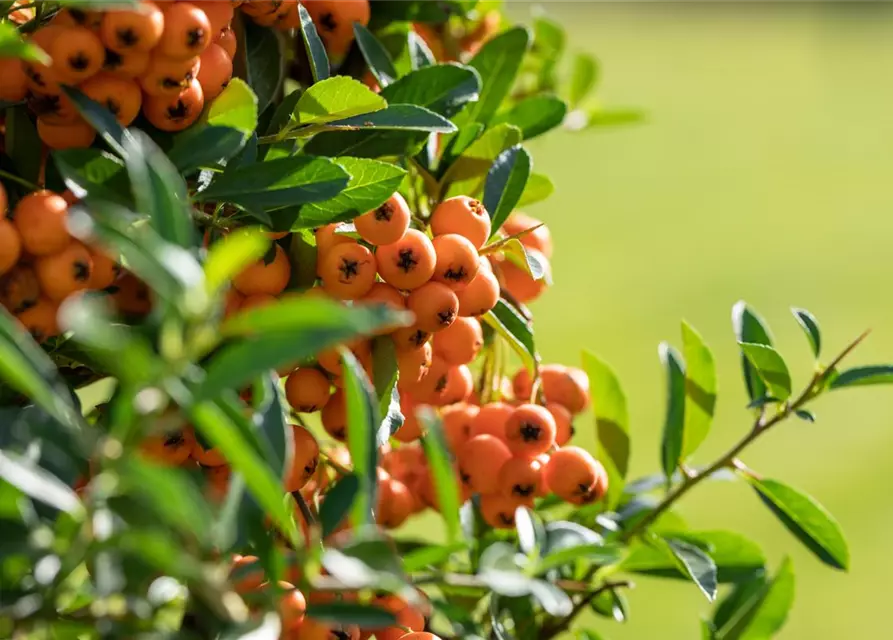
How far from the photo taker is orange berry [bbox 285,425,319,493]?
459mm

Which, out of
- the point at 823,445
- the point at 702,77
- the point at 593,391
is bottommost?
the point at 702,77

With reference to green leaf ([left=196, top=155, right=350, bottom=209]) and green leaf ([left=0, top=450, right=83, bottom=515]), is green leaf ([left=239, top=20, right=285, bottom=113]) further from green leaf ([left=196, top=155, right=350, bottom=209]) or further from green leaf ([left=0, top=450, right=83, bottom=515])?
green leaf ([left=0, top=450, right=83, bottom=515])

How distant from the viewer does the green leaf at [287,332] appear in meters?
0.26

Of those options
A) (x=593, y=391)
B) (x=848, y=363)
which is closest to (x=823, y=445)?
(x=848, y=363)

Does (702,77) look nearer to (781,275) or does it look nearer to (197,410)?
(781,275)

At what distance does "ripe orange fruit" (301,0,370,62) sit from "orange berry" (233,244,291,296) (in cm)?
15

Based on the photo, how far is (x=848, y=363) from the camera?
306 centimetres

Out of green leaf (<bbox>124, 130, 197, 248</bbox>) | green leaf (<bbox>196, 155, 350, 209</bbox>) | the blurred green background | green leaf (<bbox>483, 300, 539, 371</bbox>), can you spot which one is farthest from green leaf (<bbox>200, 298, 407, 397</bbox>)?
the blurred green background

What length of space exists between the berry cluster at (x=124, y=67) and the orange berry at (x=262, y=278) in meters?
0.06

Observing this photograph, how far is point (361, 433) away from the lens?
35 cm

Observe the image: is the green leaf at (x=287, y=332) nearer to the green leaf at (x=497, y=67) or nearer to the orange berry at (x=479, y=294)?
the orange berry at (x=479, y=294)

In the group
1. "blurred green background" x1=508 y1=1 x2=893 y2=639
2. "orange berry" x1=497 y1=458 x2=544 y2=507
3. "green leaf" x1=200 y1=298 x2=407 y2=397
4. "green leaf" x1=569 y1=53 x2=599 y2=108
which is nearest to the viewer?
"green leaf" x1=200 y1=298 x2=407 y2=397

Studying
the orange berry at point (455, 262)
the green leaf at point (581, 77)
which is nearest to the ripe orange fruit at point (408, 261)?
the orange berry at point (455, 262)

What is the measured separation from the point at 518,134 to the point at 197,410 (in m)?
0.32
